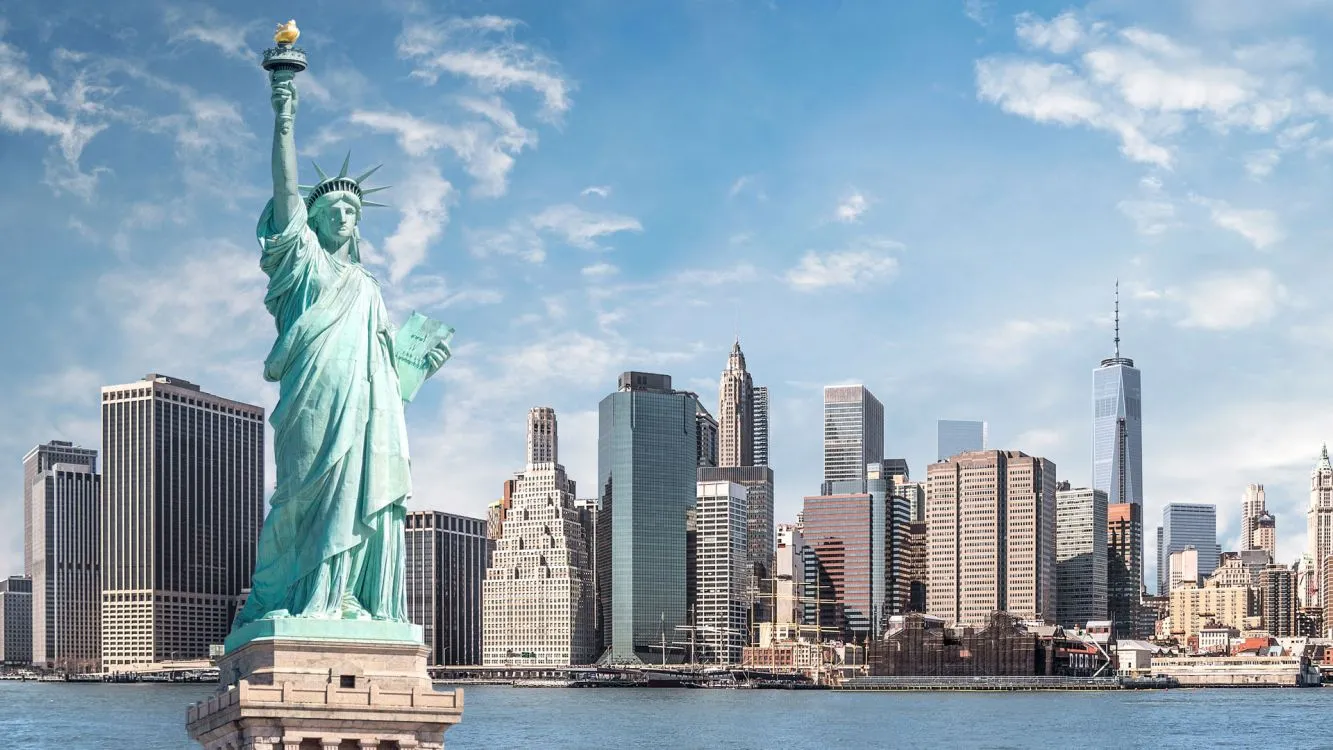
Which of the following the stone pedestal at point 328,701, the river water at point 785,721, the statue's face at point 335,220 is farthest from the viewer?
the river water at point 785,721

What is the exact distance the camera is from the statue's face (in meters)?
20.2

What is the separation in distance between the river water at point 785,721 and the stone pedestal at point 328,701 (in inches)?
1990

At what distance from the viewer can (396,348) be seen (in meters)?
20.7

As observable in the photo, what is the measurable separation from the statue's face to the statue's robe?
0.22 m

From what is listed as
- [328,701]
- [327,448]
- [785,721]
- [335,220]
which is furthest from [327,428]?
[785,721]

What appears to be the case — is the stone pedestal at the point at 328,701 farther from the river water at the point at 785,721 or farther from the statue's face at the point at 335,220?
the river water at the point at 785,721

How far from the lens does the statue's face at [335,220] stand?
66.4 ft

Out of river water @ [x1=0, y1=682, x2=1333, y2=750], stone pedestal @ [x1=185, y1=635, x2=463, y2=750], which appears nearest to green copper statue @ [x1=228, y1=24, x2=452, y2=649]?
stone pedestal @ [x1=185, y1=635, x2=463, y2=750]

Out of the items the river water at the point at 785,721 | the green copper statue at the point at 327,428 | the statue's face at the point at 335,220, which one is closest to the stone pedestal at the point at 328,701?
the green copper statue at the point at 327,428

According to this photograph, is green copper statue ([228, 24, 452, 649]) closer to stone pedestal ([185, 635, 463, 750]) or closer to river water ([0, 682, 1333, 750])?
stone pedestal ([185, 635, 463, 750])

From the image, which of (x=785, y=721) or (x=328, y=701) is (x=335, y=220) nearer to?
(x=328, y=701)

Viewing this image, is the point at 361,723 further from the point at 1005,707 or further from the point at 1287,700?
the point at 1287,700

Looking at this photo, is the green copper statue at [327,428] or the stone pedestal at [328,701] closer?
the stone pedestal at [328,701]

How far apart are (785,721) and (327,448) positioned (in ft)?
335
